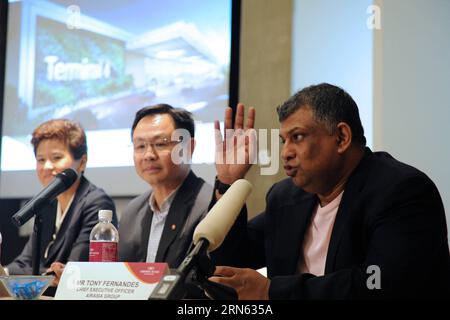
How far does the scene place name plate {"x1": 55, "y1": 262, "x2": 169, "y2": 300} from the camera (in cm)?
135

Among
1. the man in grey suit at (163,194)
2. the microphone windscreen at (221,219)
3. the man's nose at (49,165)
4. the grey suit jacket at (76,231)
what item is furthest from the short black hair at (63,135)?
the microphone windscreen at (221,219)

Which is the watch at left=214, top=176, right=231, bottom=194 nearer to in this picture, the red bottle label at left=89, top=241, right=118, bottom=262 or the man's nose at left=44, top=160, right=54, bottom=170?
the red bottle label at left=89, top=241, right=118, bottom=262

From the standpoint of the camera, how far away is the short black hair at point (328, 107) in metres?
1.76

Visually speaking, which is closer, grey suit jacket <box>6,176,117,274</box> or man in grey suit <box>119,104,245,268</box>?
man in grey suit <box>119,104,245,268</box>

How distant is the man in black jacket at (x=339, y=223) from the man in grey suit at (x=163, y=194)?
0.43m

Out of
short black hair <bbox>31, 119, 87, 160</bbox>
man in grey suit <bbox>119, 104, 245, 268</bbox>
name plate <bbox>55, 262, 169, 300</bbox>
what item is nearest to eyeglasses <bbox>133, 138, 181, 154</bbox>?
man in grey suit <bbox>119, 104, 245, 268</bbox>

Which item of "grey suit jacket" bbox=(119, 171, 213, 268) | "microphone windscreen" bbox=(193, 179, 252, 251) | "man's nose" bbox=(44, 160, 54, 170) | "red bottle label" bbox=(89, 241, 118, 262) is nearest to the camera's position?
"microphone windscreen" bbox=(193, 179, 252, 251)

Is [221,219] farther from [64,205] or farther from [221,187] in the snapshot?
[64,205]

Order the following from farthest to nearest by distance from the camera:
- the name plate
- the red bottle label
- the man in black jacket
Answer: the red bottle label → the man in black jacket → the name plate

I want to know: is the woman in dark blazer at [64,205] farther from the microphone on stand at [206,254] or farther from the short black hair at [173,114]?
the microphone on stand at [206,254]

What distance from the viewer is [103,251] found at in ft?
5.72

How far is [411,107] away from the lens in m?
2.47

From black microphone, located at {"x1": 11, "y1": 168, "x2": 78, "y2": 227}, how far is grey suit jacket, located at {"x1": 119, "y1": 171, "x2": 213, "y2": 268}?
491 millimetres
